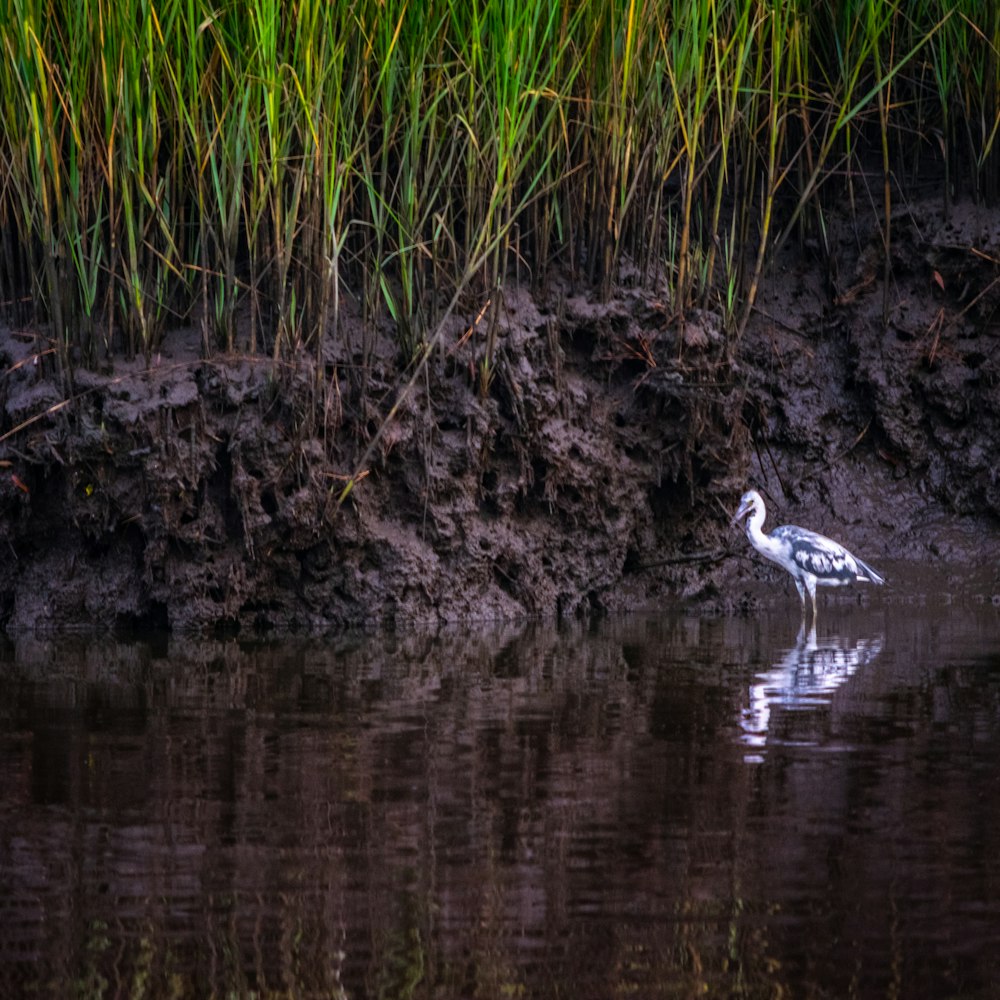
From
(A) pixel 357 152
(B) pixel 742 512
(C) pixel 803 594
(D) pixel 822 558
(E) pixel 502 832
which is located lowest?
(C) pixel 803 594

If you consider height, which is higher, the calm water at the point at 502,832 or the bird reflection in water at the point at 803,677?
the calm water at the point at 502,832

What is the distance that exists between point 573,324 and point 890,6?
113 inches

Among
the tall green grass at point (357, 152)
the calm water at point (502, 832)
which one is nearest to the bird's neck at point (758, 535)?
the tall green grass at point (357, 152)

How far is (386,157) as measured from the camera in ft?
27.1

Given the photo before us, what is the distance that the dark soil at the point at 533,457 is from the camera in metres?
8.30

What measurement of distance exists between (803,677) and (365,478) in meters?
2.96

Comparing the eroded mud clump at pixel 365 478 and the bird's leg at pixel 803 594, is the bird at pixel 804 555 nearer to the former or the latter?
the bird's leg at pixel 803 594

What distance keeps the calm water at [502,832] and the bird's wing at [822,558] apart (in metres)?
2.22

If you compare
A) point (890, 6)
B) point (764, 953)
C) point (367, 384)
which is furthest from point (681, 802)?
point (890, 6)

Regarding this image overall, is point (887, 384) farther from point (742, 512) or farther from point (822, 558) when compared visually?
point (822, 558)

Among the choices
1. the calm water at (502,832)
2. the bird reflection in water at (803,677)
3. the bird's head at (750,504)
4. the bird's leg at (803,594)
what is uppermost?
the calm water at (502,832)

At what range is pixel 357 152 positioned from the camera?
7.96 meters

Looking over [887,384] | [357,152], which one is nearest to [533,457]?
[357,152]

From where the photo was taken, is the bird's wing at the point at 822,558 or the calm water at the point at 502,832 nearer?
the calm water at the point at 502,832
